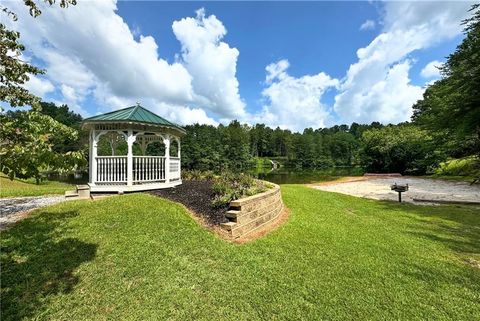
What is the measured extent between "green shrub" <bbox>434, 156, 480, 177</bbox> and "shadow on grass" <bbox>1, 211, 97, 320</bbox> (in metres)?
28.4

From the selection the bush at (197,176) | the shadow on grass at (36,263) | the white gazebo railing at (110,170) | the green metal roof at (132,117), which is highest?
the green metal roof at (132,117)

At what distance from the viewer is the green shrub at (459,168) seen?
22.4 meters

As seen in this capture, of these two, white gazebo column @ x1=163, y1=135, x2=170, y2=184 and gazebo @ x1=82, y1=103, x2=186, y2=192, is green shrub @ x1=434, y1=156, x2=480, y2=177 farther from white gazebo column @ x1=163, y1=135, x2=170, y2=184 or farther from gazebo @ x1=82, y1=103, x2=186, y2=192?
gazebo @ x1=82, y1=103, x2=186, y2=192

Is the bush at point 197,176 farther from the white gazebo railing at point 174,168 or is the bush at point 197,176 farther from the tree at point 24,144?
the tree at point 24,144

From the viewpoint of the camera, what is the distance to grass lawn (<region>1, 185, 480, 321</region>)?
325cm

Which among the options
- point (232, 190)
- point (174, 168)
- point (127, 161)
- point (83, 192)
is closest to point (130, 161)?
point (127, 161)

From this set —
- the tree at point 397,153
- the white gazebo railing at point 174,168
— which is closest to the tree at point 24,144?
the white gazebo railing at point 174,168

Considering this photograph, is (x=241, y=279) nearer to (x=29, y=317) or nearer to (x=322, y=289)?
(x=322, y=289)

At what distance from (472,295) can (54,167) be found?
5.59 m

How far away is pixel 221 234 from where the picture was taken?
18.1ft

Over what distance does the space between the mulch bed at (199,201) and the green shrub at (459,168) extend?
81.6ft

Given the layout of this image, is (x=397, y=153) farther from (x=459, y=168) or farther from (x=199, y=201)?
(x=199, y=201)

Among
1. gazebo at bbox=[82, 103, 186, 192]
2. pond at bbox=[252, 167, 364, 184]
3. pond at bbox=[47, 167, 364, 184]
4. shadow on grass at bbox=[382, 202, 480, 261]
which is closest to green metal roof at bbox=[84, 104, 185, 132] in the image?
gazebo at bbox=[82, 103, 186, 192]

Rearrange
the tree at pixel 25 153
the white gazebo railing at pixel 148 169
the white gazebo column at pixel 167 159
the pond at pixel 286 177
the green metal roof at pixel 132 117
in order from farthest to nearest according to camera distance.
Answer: the pond at pixel 286 177
the white gazebo column at pixel 167 159
the white gazebo railing at pixel 148 169
the green metal roof at pixel 132 117
the tree at pixel 25 153
